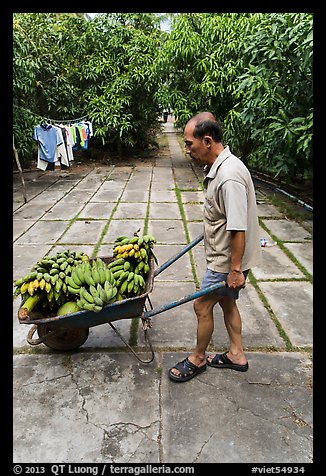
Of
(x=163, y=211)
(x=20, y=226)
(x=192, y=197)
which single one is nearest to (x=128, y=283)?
(x=20, y=226)

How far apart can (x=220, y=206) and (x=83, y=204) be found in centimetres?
475

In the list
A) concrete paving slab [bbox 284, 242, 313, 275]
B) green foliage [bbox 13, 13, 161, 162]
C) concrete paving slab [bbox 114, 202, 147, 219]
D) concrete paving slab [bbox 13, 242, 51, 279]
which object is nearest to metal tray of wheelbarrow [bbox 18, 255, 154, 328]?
concrete paving slab [bbox 13, 242, 51, 279]

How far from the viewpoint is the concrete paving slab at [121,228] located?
16.3ft

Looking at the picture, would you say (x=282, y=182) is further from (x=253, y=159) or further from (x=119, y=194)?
(x=119, y=194)

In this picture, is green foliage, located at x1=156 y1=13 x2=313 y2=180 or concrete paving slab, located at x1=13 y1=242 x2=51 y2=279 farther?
green foliage, located at x1=156 y1=13 x2=313 y2=180

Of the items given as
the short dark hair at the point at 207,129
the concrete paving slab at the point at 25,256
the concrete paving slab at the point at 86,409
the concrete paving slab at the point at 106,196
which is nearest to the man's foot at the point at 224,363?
the concrete paving slab at the point at 86,409

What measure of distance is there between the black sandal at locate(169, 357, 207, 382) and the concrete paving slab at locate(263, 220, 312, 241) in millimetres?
2895

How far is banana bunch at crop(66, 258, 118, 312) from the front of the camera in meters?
2.23

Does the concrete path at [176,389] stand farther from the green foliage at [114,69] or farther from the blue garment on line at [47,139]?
the green foliage at [114,69]

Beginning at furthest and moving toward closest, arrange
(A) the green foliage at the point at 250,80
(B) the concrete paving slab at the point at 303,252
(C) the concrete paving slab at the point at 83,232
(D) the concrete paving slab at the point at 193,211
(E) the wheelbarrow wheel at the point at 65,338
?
(D) the concrete paving slab at the point at 193,211
(A) the green foliage at the point at 250,80
(C) the concrete paving slab at the point at 83,232
(B) the concrete paving slab at the point at 303,252
(E) the wheelbarrow wheel at the point at 65,338

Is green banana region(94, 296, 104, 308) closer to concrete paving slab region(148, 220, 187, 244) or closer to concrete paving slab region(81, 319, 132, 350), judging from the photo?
concrete paving slab region(81, 319, 132, 350)

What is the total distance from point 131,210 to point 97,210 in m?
0.58

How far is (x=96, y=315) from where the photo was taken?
2.33 meters

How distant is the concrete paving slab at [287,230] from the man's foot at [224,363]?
2.71 metres
